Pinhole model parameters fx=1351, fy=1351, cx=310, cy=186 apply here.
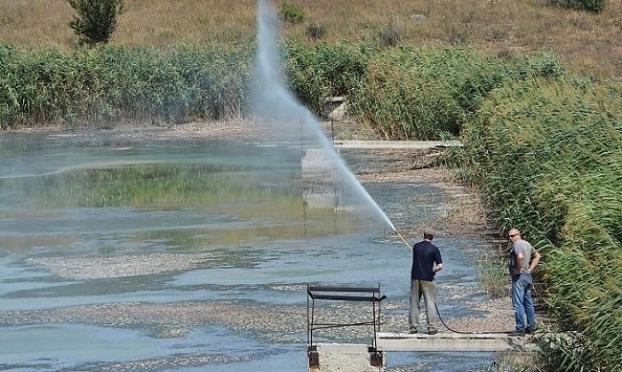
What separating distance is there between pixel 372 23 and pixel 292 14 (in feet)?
15.2

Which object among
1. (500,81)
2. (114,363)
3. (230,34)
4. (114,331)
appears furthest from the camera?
(230,34)

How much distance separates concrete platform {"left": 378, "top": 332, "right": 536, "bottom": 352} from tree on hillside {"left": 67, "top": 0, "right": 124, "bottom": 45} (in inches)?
1705

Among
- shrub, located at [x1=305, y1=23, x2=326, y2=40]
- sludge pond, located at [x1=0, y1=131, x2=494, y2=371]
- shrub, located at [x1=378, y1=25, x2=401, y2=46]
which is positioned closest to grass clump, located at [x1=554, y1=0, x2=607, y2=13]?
shrub, located at [x1=378, y1=25, x2=401, y2=46]

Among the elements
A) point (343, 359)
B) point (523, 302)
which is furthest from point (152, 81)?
point (343, 359)

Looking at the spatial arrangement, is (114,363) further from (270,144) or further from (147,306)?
(270,144)

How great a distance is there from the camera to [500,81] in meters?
33.2

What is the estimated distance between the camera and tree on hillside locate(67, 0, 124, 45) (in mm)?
55812

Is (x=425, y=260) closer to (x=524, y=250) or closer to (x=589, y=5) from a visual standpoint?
(x=524, y=250)

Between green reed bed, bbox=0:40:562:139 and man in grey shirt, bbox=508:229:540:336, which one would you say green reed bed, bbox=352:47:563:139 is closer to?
green reed bed, bbox=0:40:562:139

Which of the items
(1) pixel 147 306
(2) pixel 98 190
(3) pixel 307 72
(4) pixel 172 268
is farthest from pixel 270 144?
(1) pixel 147 306

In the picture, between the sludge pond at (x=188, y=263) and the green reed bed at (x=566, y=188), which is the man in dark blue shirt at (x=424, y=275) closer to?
the sludge pond at (x=188, y=263)

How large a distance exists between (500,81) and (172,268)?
14.6 meters

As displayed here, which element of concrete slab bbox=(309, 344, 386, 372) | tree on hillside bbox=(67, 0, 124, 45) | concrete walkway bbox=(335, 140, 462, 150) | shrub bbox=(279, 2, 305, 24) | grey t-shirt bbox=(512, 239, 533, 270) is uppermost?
shrub bbox=(279, 2, 305, 24)

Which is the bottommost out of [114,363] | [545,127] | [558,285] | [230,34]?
[114,363]
